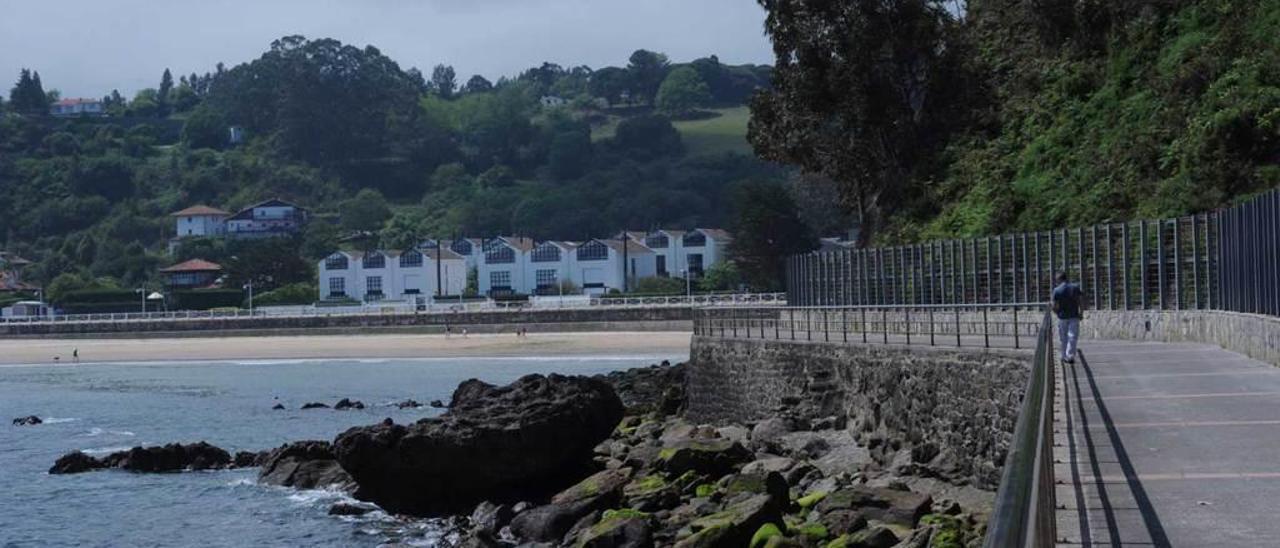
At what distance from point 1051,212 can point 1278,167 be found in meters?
8.45

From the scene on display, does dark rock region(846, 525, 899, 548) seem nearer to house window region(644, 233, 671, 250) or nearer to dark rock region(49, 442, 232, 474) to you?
dark rock region(49, 442, 232, 474)

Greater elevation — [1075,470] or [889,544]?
[1075,470]

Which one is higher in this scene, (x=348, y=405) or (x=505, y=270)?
(x=505, y=270)

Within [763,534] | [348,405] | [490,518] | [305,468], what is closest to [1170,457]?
[763,534]

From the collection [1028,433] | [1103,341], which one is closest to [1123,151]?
[1103,341]

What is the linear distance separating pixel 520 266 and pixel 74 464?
9900 centimetres

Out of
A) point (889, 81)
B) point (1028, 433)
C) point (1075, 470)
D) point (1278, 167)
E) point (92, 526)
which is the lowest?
point (92, 526)

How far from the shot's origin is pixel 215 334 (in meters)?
106

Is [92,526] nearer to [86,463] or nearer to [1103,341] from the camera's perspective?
[86,463]

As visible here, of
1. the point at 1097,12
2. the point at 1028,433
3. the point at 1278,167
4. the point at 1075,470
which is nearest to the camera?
the point at 1028,433

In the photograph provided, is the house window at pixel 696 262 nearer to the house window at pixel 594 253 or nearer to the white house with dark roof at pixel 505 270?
the house window at pixel 594 253

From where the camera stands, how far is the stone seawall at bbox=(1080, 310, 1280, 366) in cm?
2236

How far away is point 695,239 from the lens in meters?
141

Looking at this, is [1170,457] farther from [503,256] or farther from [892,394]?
[503,256]
